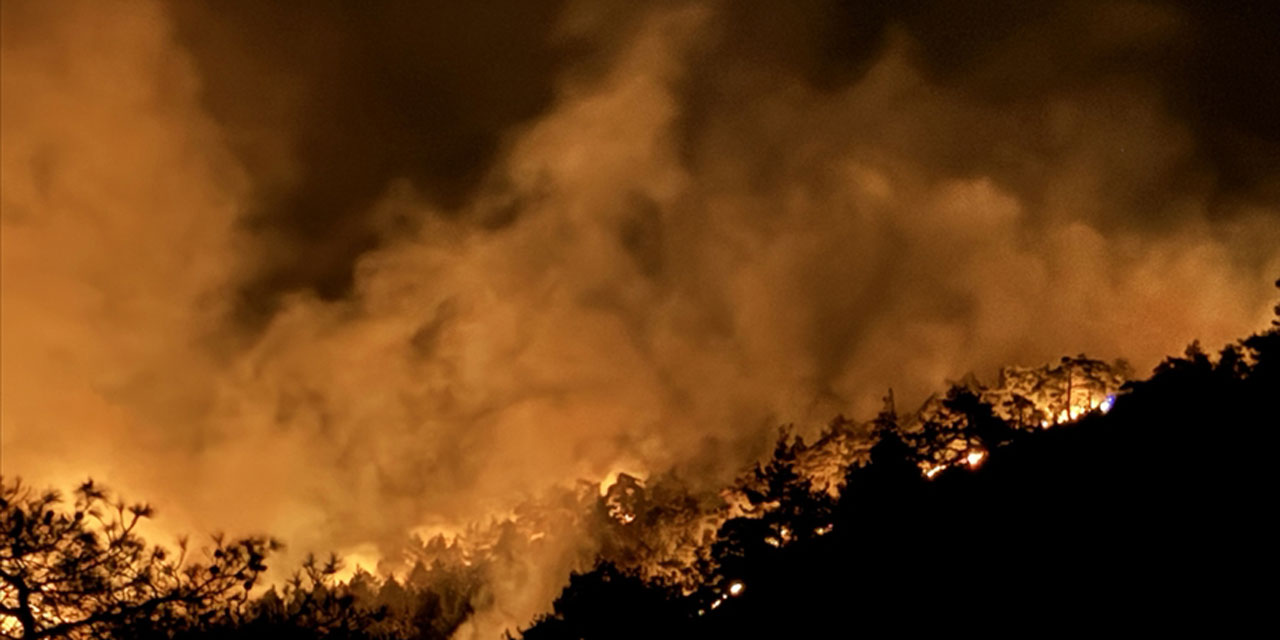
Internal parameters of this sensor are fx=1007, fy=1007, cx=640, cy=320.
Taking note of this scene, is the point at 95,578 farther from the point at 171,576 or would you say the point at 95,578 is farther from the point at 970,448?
the point at 970,448

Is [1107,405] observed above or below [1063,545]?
above

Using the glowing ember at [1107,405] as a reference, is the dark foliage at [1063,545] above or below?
below

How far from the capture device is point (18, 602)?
10.0 m

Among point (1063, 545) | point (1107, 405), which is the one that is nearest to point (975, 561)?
point (1063, 545)

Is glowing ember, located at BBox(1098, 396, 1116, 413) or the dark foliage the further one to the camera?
glowing ember, located at BBox(1098, 396, 1116, 413)

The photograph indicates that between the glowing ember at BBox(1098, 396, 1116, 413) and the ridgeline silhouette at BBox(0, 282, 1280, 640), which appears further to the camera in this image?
the glowing ember at BBox(1098, 396, 1116, 413)

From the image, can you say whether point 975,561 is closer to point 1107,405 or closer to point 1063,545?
point 1063,545

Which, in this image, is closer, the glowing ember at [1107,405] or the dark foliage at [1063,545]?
the dark foliage at [1063,545]

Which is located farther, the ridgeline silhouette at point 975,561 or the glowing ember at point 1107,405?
the glowing ember at point 1107,405

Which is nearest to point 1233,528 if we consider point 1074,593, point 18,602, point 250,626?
point 1074,593

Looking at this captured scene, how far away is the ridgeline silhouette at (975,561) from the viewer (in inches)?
400

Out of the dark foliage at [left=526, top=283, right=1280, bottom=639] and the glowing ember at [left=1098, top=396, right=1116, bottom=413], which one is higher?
the glowing ember at [left=1098, top=396, right=1116, bottom=413]

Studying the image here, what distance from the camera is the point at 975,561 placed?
1264 cm

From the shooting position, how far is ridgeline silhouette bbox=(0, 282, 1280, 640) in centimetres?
1015
